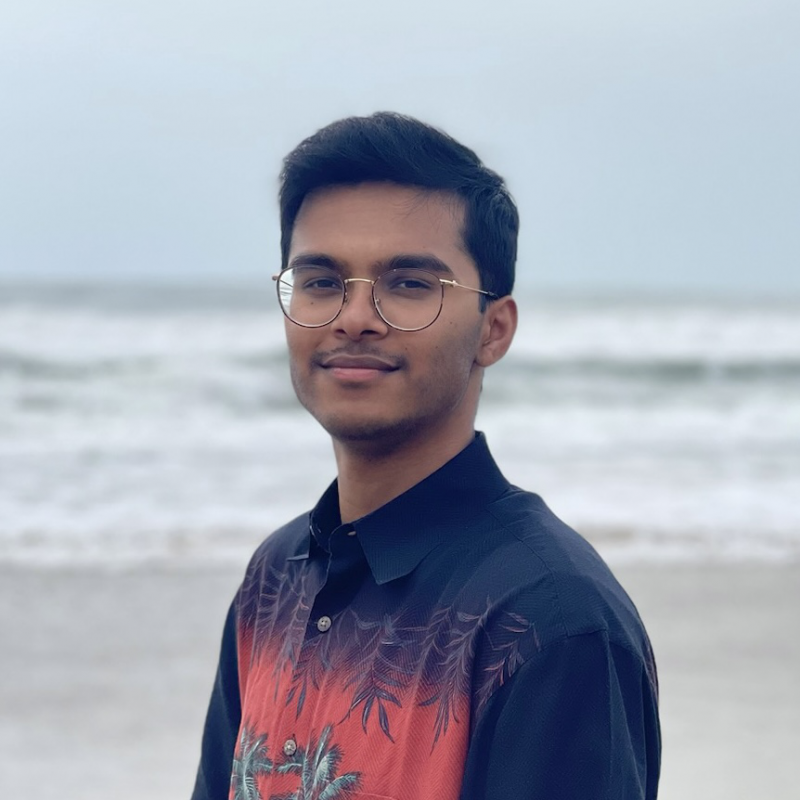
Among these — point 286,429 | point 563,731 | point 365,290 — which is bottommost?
point 563,731

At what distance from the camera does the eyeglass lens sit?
166 cm

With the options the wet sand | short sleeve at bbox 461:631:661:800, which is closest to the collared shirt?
short sleeve at bbox 461:631:661:800

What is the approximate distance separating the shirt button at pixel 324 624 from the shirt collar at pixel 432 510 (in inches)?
4.0

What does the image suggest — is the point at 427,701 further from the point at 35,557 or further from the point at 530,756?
the point at 35,557

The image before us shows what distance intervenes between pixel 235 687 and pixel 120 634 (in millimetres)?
4182

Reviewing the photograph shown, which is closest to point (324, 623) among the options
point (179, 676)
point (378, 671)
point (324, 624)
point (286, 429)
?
point (324, 624)

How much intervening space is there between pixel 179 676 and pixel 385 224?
4084 millimetres

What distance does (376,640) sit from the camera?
1.55 meters

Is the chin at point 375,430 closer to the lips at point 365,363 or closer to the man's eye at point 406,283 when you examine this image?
the lips at point 365,363

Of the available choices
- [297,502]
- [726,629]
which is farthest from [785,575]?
[297,502]

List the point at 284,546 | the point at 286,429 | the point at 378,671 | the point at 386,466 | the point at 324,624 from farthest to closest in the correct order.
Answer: the point at 286,429 → the point at 284,546 → the point at 386,466 → the point at 324,624 → the point at 378,671

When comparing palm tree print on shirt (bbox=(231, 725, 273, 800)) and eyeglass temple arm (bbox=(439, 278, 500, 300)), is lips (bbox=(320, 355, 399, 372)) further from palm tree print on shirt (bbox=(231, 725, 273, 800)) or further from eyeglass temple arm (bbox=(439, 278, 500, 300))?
palm tree print on shirt (bbox=(231, 725, 273, 800))

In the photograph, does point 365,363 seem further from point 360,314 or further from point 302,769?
point 302,769

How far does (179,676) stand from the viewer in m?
5.36
